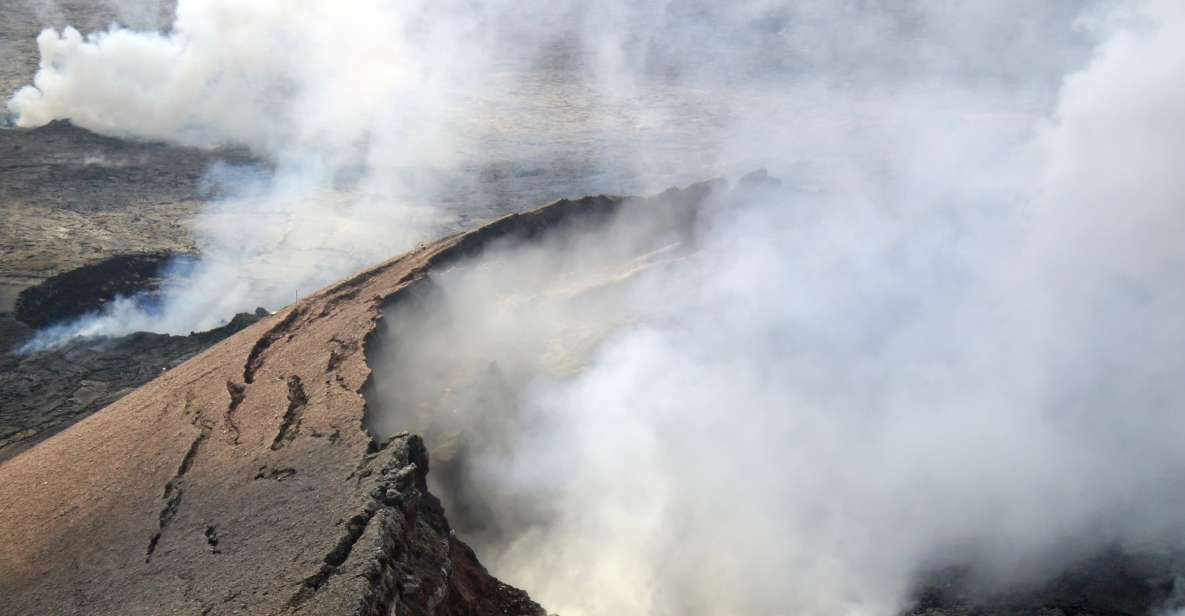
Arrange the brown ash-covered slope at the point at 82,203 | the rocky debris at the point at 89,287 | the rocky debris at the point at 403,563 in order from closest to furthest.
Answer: the rocky debris at the point at 403,563 < the rocky debris at the point at 89,287 < the brown ash-covered slope at the point at 82,203

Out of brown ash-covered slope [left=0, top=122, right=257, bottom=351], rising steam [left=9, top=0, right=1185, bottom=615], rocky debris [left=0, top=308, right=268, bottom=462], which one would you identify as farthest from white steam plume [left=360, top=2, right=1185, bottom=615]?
brown ash-covered slope [left=0, top=122, right=257, bottom=351]

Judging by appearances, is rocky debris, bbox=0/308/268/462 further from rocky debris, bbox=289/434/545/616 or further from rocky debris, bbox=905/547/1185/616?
rocky debris, bbox=905/547/1185/616

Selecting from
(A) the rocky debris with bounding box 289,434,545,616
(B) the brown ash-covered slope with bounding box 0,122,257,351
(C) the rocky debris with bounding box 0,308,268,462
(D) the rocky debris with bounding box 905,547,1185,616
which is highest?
(B) the brown ash-covered slope with bounding box 0,122,257,351

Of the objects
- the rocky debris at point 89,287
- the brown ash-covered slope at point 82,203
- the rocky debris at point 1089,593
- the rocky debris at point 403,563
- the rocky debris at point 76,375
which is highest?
the brown ash-covered slope at point 82,203

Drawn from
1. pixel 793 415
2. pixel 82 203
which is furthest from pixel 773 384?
pixel 82 203

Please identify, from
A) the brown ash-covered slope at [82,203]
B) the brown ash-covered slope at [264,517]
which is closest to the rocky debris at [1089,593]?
the brown ash-covered slope at [264,517]

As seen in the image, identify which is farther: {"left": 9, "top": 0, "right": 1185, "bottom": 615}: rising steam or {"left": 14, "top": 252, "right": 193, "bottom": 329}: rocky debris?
{"left": 14, "top": 252, "right": 193, "bottom": 329}: rocky debris

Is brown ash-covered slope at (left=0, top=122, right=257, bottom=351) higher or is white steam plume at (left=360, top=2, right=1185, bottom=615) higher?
brown ash-covered slope at (left=0, top=122, right=257, bottom=351)

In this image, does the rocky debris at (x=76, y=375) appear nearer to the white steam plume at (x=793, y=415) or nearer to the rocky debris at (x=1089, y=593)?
the white steam plume at (x=793, y=415)
